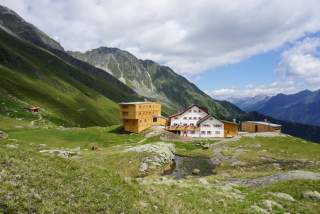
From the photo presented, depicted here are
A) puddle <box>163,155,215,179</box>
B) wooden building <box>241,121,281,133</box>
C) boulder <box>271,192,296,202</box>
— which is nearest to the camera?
boulder <box>271,192,296,202</box>

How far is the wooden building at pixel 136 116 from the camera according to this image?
121 meters

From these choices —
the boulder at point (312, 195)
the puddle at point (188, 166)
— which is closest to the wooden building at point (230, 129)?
the puddle at point (188, 166)

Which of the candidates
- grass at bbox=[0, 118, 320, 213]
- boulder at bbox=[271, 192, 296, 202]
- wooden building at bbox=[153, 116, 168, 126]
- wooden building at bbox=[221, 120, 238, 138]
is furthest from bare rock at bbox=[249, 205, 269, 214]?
wooden building at bbox=[153, 116, 168, 126]

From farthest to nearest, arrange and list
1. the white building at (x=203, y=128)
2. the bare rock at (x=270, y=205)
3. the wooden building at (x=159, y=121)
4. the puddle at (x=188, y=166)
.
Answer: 1. the wooden building at (x=159, y=121)
2. the white building at (x=203, y=128)
3. the puddle at (x=188, y=166)
4. the bare rock at (x=270, y=205)

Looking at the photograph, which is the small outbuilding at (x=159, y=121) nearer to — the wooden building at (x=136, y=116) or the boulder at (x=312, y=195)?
the wooden building at (x=136, y=116)

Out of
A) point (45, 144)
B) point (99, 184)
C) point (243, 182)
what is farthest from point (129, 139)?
point (99, 184)

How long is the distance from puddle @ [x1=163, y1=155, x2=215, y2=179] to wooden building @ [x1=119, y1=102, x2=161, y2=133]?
117ft

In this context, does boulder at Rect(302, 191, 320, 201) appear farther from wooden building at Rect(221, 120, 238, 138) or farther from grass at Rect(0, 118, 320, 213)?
wooden building at Rect(221, 120, 238, 138)

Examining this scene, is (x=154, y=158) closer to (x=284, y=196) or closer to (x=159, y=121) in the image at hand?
(x=284, y=196)

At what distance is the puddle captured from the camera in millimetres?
70000

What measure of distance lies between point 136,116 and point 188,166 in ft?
153

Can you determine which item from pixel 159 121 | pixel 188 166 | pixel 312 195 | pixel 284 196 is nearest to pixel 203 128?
pixel 159 121

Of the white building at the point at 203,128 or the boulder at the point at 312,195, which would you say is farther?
the white building at the point at 203,128

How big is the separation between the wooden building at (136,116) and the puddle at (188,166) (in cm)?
3561
